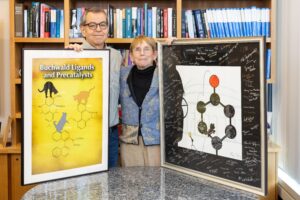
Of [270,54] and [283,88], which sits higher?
[270,54]

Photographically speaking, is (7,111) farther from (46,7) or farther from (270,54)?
(270,54)

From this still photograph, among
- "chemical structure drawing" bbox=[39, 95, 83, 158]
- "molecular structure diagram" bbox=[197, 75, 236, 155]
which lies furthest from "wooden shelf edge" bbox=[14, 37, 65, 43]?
"molecular structure diagram" bbox=[197, 75, 236, 155]

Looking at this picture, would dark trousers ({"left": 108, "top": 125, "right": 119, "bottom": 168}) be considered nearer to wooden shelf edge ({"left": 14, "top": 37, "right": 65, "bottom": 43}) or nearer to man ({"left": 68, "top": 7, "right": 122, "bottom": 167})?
man ({"left": 68, "top": 7, "right": 122, "bottom": 167})

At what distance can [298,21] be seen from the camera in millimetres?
2615

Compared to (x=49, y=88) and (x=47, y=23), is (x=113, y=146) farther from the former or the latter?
(x=47, y=23)

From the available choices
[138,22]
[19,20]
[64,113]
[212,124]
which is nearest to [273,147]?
[212,124]

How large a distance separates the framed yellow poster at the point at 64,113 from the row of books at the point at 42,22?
4.17 ft

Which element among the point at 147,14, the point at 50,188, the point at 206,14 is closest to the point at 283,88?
the point at 206,14

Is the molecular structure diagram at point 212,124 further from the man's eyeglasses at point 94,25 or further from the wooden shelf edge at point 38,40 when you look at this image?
the wooden shelf edge at point 38,40

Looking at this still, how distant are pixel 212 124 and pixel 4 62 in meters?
2.28

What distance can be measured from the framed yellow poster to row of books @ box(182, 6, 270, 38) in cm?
131

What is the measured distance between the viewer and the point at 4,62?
3.38 meters

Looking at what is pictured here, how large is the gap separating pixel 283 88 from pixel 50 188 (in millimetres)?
1979

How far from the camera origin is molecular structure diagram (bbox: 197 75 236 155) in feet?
5.85
